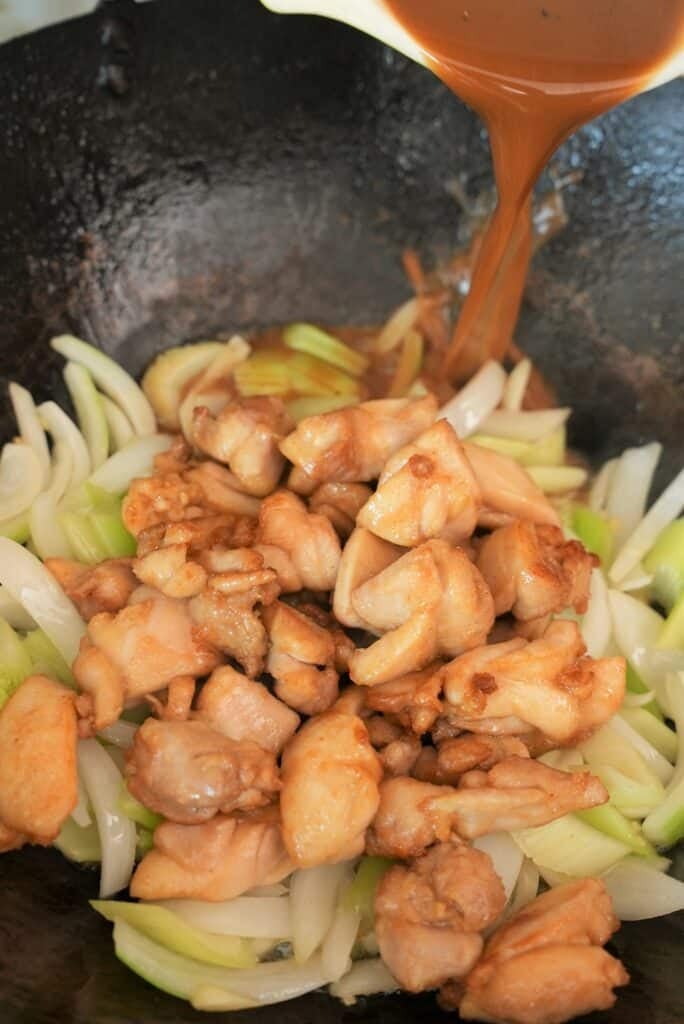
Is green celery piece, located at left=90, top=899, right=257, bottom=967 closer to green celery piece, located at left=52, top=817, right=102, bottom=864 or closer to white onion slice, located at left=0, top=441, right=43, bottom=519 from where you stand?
green celery piece, located at left=52, top=817, right=102, bottom=864

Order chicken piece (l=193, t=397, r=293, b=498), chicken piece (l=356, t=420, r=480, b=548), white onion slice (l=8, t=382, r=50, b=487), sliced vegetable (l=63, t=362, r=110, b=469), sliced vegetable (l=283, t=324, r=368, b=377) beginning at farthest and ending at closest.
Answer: sliced vegetable (l=283, t=324, r=368, b=377), sliced vegetable (l=63, t=362, r=110, b=469), white onion slice (l=8, t=382, r=50, b=487), chicken piece (l=193, t=397, r=293, b=498), chicken piece (l=356, t=420, r=480, b=548)

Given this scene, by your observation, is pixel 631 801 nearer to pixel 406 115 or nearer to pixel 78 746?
pixel 78 746

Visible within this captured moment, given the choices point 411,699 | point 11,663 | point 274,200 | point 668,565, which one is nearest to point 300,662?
point 411,699

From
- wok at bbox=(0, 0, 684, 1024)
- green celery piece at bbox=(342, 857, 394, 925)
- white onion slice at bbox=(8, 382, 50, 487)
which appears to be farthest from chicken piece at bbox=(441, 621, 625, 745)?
white onion slice at bbox=(8, 382, 50, 487)

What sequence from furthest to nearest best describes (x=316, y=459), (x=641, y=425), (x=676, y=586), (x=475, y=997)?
(x=641, y=425), (x=676, y=586), (x=316, y=459), (x=475, y=997)

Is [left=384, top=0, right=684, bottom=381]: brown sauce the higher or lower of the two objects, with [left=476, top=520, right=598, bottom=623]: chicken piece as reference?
higher

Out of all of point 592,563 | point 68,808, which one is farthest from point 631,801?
point 68,808

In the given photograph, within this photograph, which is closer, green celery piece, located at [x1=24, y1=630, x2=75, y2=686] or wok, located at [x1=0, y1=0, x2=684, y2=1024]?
green celery piece, located at [x1=24, y1=630, x2=75, y2=686]
